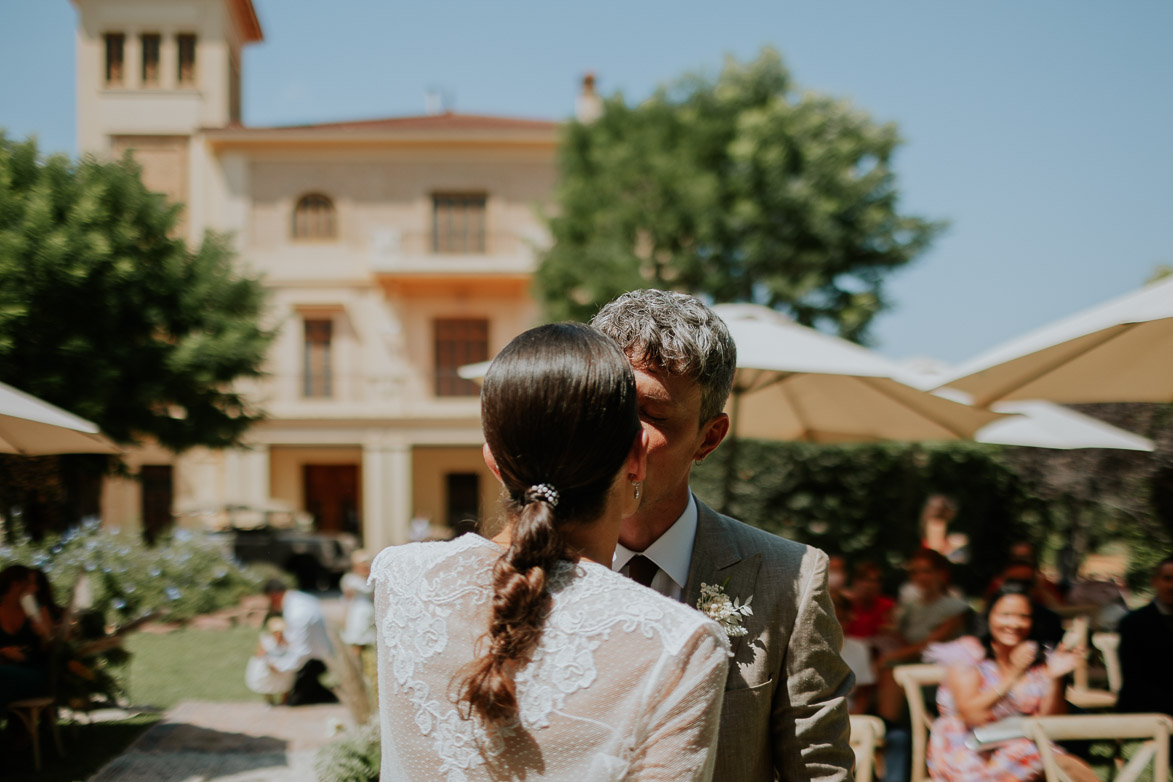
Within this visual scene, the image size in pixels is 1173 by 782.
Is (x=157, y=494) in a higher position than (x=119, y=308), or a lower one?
lower

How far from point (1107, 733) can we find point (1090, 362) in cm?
221

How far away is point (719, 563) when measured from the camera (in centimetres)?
173

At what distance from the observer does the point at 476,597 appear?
1268mm

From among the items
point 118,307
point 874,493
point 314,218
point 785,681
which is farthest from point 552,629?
point 314,218

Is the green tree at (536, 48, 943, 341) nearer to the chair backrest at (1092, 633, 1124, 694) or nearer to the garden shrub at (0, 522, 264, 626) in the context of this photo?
the garden shrub at (0, 522, 264, 626)

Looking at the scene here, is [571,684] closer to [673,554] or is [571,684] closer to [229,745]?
[673,554]

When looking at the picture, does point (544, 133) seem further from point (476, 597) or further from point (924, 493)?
point (476, 597)

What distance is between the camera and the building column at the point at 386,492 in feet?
75.9

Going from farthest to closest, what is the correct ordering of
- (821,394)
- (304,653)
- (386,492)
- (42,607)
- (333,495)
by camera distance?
(333,495) < (386,492) < (304,653) < (821,394) < (42,607)

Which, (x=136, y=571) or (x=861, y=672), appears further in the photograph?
(x=136, y=571)

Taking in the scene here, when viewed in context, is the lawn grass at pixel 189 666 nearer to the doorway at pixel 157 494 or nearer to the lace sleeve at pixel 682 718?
the lace sleeve at pixel 682 718

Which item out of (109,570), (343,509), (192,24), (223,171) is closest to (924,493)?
(109,570)

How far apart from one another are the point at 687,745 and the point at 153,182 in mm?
25149

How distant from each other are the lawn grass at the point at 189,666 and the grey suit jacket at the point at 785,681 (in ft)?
24.1
